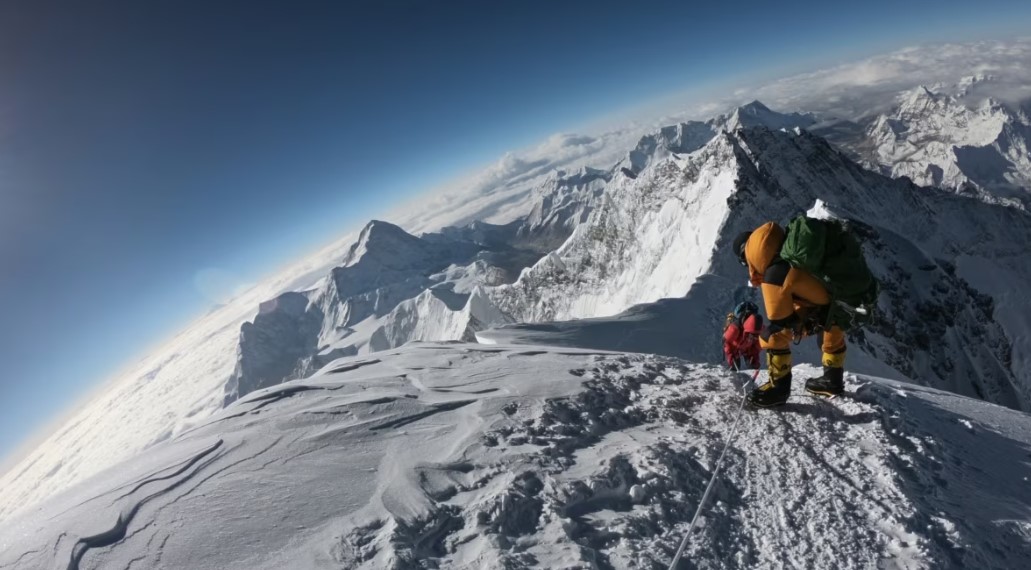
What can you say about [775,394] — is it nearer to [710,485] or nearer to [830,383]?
[830,383]

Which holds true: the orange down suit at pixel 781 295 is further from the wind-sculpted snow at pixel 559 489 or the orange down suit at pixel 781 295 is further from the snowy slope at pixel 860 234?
the snowy slope at pixel 860 234

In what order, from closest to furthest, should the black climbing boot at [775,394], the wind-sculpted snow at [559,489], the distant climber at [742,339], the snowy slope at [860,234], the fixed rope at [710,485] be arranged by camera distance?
the fixed rope at [710,485]
the wind-sculpted snow at [559,489]
the black climbing boot at [775,394]
the distant climber at [742,339]
the snowy slope at [860,234]

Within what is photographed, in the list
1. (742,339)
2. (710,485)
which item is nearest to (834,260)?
(742,339)

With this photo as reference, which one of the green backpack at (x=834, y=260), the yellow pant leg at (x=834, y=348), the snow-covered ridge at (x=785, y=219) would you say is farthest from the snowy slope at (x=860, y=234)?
the green backpack at (x=834, y=260)

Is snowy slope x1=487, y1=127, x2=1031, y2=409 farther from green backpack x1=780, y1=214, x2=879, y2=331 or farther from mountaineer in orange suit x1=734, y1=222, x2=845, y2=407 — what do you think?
green backpack x1=780, y1=214, x2=879, y2=331

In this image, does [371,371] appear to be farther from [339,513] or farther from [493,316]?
[493,316]

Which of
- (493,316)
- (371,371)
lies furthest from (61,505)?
(493,316)

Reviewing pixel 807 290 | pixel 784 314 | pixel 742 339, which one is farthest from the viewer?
pixel 742 339

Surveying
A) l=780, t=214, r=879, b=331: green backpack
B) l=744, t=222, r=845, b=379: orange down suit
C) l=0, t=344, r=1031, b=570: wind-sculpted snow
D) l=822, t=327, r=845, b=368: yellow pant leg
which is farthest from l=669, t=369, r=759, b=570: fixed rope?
l=780, t=214, r=879, b=331: green backpack
